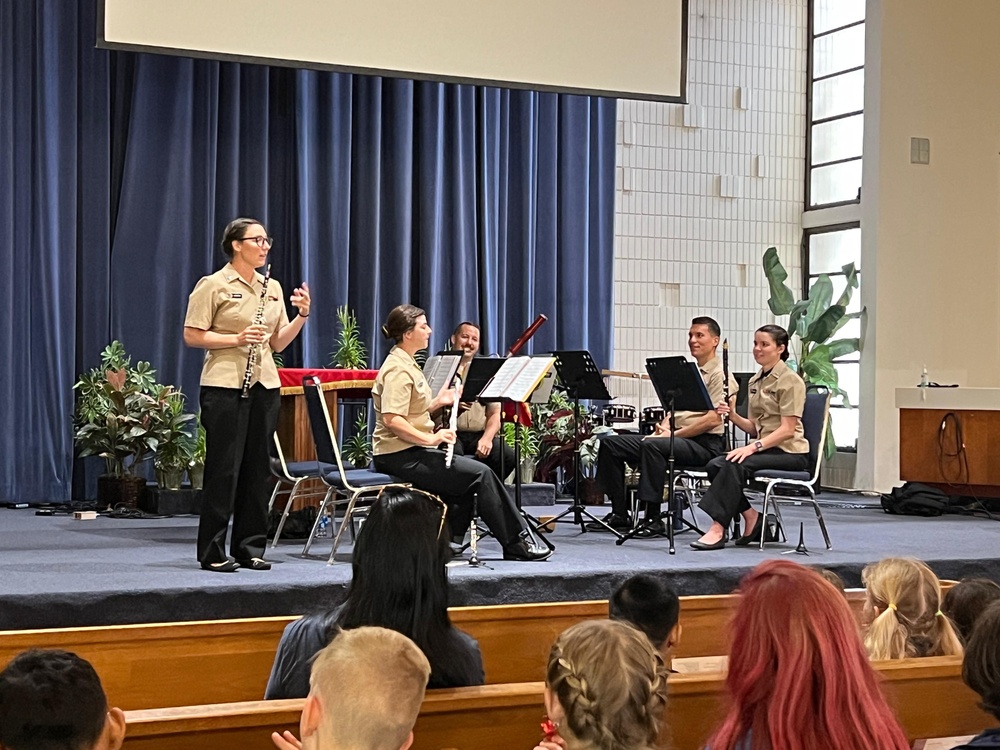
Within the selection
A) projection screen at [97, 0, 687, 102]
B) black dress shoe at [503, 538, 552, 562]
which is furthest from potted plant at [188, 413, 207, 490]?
black dress shoe at [503, 538, 552, 562]

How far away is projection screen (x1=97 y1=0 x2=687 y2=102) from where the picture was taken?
7336 mm

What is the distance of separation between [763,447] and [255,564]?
8.09ft

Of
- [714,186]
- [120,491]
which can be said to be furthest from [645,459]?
[714,186]

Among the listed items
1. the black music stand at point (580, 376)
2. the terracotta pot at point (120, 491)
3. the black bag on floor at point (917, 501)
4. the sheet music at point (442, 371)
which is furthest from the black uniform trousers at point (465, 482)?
the black bag on floor at point (917, 501)

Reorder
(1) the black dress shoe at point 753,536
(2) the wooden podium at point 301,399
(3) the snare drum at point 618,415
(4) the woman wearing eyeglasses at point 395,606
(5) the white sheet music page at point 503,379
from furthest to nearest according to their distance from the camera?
(3) the snare drum at point 618,415, (2) the wooden podium at point 301,399, (1) the black dress shoe at point 753,536, (5) the white sheet music page at point 503,379, (4) the woman wearing eyeglasses at point 395,606

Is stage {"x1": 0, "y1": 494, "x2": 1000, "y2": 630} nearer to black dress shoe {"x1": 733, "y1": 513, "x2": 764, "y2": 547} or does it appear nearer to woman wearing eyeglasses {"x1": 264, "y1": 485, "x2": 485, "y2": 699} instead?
black dress shoe {"x1": 733, "y1": 513, "x2": 764, "y2": 547}

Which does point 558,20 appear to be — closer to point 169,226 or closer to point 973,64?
point 169,226

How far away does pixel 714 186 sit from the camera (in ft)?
33.4

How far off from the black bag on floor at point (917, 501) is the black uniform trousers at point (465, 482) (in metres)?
3.66

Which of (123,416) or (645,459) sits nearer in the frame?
(645,459)

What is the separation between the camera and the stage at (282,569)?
419 cm

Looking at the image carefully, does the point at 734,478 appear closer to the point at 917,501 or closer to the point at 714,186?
the point at 917,501

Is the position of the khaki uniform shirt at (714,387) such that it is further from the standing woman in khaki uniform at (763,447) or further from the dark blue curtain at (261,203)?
the dark blue curtain at (261,203)

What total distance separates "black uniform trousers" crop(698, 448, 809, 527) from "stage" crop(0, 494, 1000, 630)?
0.67ft
